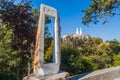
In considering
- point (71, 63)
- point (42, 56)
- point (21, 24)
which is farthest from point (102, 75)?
point (71, 63)

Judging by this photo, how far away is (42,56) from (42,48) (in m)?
0.26

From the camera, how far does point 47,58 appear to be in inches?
581

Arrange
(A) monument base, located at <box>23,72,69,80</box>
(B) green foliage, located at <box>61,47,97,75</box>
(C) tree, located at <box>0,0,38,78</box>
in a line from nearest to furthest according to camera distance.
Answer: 1. (A) monument base, located at <box>23,72,69,80</box>
2. (C) tree, located at <box>0,0,38,78</box>
3. (B) green foliage, located at <box>61,47,97,75</box>

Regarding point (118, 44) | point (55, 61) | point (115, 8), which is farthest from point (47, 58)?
point (118, 44)

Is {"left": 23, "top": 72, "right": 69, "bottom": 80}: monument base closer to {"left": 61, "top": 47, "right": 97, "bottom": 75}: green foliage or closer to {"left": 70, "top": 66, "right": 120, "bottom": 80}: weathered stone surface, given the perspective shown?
{"left": 70, "top": 66, "right": 120, "bottom": 80}: weathered stone surface

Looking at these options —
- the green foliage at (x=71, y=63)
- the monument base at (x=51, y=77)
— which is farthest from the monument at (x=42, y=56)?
the green foliage at (x=71, y=63)

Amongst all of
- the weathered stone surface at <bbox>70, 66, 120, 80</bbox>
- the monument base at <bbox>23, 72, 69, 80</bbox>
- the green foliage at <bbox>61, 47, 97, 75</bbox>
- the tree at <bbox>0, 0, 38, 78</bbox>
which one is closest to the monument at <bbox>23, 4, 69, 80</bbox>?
the monument base at <bbox>23, 72, 69, 80</bbox>

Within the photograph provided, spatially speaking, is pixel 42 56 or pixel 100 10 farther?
pixel 100 10

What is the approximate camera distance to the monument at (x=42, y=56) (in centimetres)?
711

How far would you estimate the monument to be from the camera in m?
7.11

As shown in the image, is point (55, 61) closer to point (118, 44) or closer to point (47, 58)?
point (47, 58)

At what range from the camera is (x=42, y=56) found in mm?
7160

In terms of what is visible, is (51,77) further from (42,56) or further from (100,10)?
(100,10)

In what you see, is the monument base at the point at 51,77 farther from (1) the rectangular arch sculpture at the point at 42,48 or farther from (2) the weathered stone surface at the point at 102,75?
(2) the weathered stone surface at the point at 102,75
